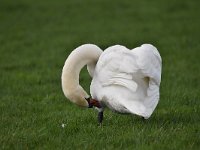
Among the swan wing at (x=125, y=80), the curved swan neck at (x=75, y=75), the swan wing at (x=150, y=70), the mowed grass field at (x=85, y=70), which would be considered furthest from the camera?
the curved swan neck at (x=75, y=75)

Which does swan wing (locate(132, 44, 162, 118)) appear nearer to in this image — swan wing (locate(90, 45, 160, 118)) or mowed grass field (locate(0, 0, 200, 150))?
swan wing (locate(90, 45, 160, 118))

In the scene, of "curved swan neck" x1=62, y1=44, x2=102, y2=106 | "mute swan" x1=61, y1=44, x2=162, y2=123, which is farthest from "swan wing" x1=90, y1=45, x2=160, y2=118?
"curved swan neck" x1=62, y1=44, x2=102, y2=106

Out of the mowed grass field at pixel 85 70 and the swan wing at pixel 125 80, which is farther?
the swan wing at pixel 125 80

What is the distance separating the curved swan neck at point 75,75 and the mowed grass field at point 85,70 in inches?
14.9

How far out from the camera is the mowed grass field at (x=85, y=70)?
704 cm

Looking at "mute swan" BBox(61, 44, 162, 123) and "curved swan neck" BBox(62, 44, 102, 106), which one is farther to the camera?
"curved swan neck" BBox(62, 44, 102, 106)

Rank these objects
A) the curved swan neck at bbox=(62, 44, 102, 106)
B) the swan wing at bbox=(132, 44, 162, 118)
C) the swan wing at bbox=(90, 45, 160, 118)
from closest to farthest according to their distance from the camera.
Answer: the swan wing at bbox=(90, 45, 160, 118)
the swan wing at bbox=(132, 44, 162, 118)
the curved swan neck at bbox=(62, 44, 102, 106)

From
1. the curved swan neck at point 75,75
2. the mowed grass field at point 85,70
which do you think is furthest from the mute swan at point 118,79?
the mowed grass field at point 85,70

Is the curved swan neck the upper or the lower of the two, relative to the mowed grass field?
upper

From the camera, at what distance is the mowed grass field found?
7043 mm

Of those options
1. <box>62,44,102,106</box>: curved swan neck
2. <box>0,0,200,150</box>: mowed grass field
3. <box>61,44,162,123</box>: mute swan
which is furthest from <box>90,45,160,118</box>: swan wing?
<box>0,0,200,150</box>: mowed grass field

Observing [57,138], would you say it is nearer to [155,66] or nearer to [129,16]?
[155,66]

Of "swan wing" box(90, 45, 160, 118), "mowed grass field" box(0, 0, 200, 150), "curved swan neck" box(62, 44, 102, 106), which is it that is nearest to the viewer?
"mowed grass field" box(0, 0, 200, 150)

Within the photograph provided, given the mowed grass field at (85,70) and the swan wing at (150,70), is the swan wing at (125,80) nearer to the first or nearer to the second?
the swan wing at (150,70)
